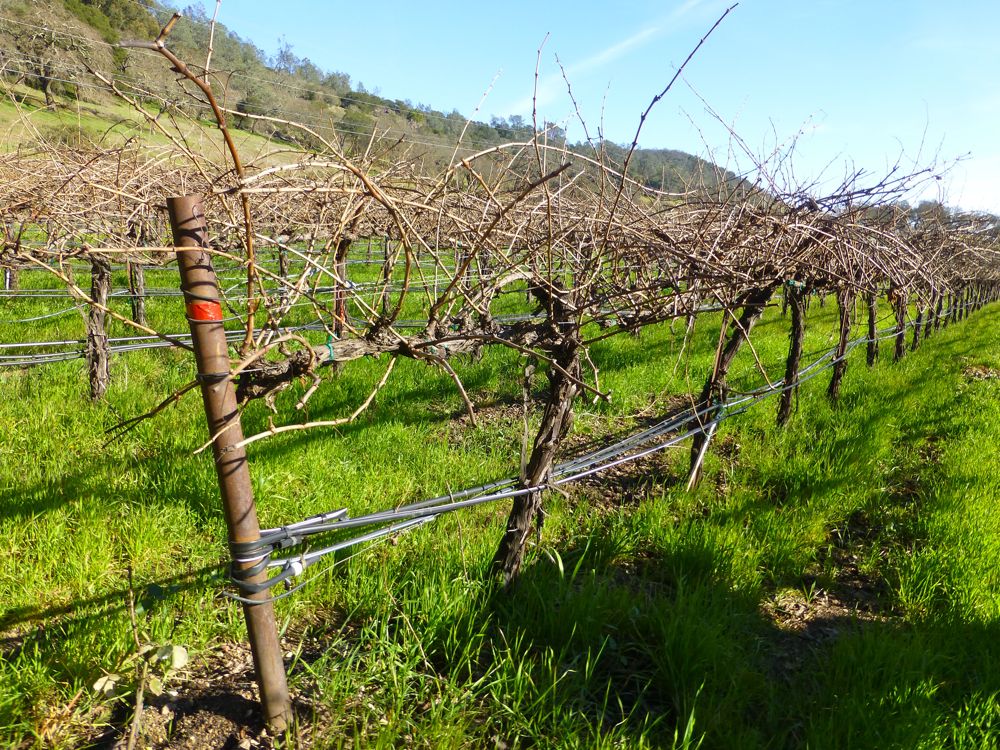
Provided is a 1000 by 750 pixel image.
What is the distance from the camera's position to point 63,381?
16.4 ft

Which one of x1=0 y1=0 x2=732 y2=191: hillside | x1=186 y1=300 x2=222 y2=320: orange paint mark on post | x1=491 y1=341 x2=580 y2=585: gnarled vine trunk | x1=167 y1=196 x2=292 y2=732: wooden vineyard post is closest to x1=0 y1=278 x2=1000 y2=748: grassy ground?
x1=491 y1=341 x2=580 y2=585: gnarled vine trunk

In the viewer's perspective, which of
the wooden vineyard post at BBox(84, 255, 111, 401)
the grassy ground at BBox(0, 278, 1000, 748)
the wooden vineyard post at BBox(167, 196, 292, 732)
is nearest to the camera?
the wooden vineyard post at BBox(167, 196, 292, 732)

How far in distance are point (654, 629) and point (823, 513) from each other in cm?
188

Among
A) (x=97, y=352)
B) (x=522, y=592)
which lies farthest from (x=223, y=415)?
(x=97, y=352)

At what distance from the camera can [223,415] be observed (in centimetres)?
162

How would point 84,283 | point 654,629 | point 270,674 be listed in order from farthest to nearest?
point 84,283, point 654,629, point 270,674

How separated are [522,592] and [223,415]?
1650 millimetres

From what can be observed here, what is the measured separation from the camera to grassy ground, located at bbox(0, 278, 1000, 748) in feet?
6.98

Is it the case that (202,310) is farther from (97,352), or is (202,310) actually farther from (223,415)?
(97,352)

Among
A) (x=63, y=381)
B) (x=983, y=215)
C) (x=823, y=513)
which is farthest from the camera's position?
(x=983, y=215)

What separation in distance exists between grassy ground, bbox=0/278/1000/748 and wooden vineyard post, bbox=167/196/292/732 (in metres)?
0.26

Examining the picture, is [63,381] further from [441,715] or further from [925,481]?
[925,481]

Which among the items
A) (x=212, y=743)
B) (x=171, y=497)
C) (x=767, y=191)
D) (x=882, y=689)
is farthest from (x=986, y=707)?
(x=171, y=497)

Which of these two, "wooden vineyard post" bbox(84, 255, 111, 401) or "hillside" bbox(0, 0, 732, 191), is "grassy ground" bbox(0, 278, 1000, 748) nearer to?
"wooden vineyard post" bbox(84, 255, 111, 401)
